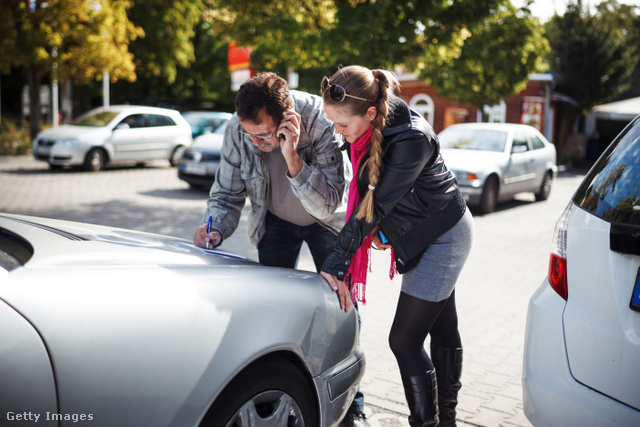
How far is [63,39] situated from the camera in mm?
19188

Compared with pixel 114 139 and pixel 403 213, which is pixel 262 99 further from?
pixel 114 139

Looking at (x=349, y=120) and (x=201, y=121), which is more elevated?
(x=349, y=120)

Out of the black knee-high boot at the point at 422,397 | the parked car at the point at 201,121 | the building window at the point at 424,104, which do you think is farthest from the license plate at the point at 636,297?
the building window at the point at 424,104

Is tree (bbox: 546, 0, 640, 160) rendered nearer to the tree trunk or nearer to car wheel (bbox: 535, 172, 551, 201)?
car wheel (bbox: 535, 172, 551, 201)

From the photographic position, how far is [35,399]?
54.9 inches

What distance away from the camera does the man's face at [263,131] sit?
8.37ft

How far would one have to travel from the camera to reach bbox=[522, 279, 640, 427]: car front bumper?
1936 millimetres

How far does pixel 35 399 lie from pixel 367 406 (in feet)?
7.18

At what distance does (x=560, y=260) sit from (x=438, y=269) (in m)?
0.48

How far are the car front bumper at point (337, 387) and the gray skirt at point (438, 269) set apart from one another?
40 cm

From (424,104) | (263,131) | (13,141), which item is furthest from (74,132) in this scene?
(424,104)

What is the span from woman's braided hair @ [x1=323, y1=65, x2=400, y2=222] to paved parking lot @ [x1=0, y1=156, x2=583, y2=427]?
4.65 feet

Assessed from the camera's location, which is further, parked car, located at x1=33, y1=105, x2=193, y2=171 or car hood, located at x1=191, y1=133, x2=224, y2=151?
parked car, located at x1=33, y1=105, x2=193, y2=171

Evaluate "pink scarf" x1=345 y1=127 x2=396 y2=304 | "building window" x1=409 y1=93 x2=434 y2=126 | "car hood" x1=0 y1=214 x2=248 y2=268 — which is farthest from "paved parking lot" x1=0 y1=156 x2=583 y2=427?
"building window" x1=409 y1=93 x2=434 y2=126
